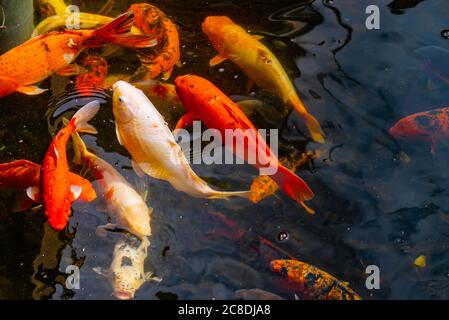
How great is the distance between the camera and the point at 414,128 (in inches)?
166

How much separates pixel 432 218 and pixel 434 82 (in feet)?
4.25

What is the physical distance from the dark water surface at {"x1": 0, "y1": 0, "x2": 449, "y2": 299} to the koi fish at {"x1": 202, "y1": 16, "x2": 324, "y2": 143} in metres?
0.11

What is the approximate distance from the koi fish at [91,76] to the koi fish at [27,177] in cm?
92

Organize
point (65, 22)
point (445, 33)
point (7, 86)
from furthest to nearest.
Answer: point (445, 33)
point (65, 22)
point (7, 86)

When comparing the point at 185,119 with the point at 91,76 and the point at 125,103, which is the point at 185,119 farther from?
the point at 91,76

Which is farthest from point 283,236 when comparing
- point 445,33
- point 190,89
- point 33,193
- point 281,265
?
point 445,33

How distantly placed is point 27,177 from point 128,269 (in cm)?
93

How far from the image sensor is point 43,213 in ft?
12.8

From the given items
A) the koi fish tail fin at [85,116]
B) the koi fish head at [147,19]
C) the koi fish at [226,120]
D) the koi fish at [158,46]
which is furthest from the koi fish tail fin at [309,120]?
the koi fish tail fin at [85,116]

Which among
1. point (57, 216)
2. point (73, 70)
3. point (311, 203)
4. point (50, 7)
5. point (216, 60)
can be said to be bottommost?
point (311, 203)

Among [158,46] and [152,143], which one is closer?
[152,143]

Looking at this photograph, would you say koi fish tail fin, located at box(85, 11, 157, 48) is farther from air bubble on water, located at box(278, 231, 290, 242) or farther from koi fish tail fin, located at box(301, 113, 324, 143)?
air bubble on water, located at box(278, 231, 290, 242)

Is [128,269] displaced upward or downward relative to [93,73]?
downward

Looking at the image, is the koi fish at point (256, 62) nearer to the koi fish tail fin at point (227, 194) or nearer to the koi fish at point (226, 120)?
the koi fish at point (226, 120)
